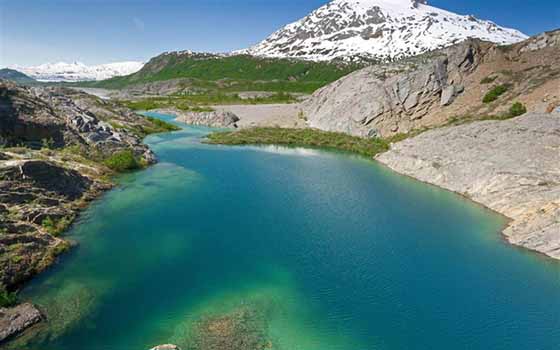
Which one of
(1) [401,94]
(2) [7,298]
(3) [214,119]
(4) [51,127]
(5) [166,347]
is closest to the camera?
(5) [166,347]

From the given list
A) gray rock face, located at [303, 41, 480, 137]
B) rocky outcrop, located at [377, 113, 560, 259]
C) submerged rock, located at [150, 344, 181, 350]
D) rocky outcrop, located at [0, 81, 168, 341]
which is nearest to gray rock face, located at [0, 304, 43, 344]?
rocky outcrop, located at [0, 81, 168, 341]

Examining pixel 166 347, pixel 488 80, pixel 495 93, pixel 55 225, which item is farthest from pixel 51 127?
pixel 488 80

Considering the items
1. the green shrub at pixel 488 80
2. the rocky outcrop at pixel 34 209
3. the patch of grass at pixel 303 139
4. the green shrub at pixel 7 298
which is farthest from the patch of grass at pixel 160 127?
the green shrub at pixel 488 80

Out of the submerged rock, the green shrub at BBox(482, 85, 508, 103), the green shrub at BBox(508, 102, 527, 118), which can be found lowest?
the submerged rock

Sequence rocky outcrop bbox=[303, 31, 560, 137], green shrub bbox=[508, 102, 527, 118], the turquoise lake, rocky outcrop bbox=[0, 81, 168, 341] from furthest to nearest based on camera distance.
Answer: rocky outcrop bbox=[303, 31, 560, 137], green shrub bbox=[508, 102, 527, 118], rocky outcrop bbox=[0, 81, 168, 341], the turquoise lake

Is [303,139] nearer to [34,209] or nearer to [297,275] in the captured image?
[297,275]

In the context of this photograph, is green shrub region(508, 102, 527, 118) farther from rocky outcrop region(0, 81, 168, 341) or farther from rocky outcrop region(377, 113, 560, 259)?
rocky outcrop region(0, 81, 168, 341)
